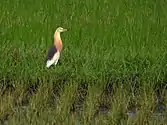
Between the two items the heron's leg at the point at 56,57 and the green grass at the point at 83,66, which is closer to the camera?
the green grass at the point at 83,66

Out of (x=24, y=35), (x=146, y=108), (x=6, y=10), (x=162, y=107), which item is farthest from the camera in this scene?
(x=6, y=10)

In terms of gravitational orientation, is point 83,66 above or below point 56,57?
below

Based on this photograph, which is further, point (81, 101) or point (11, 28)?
point (11, 28)

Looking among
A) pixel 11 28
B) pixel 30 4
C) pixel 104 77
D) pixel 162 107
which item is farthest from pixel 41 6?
pixel 162 107

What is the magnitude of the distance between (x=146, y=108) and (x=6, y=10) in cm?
353

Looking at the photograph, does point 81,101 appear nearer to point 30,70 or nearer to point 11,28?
point 30,70

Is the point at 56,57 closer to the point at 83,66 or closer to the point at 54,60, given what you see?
the point at 54,60

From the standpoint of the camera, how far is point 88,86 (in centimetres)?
484

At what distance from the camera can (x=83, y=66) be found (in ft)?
16.8

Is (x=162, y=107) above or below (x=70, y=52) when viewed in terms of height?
below

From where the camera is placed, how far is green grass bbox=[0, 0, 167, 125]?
4301 mm

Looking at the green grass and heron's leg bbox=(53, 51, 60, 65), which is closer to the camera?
the green grass

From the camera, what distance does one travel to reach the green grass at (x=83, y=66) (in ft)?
14.1

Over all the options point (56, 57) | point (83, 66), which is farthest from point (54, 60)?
point (83, 66)
